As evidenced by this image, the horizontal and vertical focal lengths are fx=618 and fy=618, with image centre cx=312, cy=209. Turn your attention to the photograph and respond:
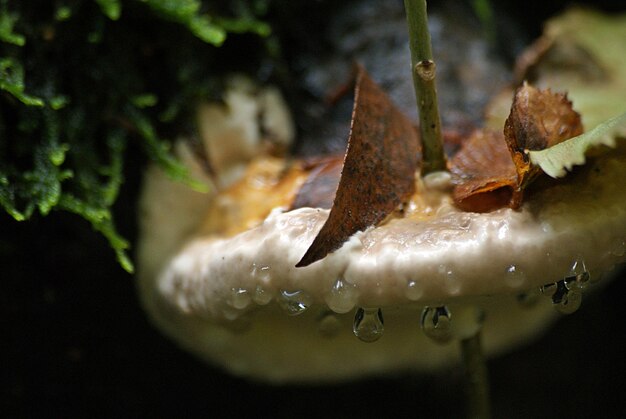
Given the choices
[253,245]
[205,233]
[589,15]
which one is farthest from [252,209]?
[589,15]

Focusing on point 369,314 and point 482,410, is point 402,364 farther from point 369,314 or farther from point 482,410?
point 369,314

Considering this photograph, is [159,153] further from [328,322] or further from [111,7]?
[328,322]

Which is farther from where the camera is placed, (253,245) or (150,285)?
(150,285)

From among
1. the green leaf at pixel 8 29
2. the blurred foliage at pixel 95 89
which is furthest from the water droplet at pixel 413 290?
the green leaf at pixel 8 29

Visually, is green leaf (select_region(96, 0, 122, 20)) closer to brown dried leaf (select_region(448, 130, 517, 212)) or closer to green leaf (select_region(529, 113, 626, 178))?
brown dried leaf (select_region(448, 130, 517, 212))

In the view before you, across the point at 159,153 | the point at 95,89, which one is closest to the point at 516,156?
the point at 159,153

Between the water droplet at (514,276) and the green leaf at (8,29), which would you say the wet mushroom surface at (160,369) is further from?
the water droplet at (514,276)

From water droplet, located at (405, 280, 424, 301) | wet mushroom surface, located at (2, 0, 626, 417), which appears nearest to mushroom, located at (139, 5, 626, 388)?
water droplet, located at (405, 280, 424, 301)
